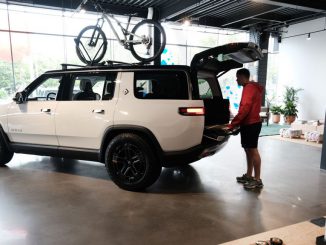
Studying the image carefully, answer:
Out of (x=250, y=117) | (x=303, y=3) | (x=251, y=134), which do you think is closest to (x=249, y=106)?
(x=250, y=117)

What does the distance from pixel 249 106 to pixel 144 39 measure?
2.94m

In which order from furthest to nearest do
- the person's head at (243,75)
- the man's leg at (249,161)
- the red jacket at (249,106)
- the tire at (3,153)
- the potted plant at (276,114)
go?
the potted plant at (276,114) → the tire at (3,153) → the man's leg at (249,161) → the person's head at (243,75) → the red jacket at (249,106)

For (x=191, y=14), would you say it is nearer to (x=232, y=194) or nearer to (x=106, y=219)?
(x=232, y=194)

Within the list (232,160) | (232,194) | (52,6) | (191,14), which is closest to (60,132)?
(232,194)

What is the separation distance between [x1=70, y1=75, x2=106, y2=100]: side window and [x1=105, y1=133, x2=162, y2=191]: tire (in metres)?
0.74

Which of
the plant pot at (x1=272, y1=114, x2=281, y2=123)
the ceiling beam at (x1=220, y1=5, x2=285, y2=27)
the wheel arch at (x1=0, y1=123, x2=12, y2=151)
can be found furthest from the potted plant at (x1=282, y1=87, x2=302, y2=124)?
the wheel arch at (x1=0, y1=123, x2=12, y2=151)

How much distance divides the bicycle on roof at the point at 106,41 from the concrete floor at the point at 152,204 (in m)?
2.51

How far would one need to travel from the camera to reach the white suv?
331 centimetres

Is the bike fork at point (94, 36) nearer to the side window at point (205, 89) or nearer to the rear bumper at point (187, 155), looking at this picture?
the side window at point (205, 89)

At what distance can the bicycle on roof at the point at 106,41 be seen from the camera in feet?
19.0

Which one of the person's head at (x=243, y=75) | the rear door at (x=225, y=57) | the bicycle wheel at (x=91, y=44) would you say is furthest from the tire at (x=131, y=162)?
the bicycle wheel at (x=91, y=44)

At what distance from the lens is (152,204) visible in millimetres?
3236

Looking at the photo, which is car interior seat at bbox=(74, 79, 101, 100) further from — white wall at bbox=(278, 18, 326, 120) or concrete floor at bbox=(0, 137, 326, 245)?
white wall at bbox=(278, 18, 326, 120)

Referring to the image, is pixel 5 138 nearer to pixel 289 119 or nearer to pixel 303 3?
pixel 303 3
